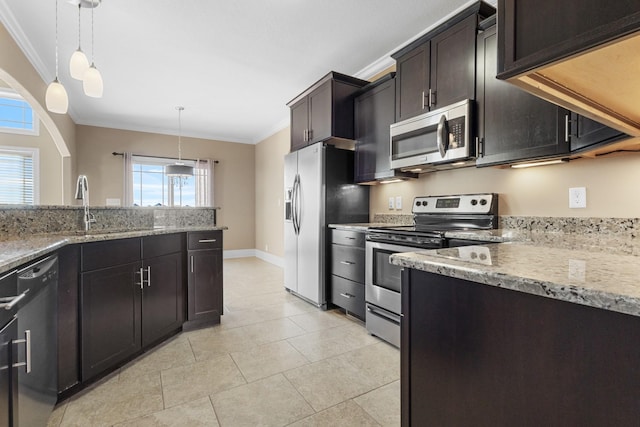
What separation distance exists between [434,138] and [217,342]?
2400 millimetres

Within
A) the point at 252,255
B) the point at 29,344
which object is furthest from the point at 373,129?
the point at 252,255

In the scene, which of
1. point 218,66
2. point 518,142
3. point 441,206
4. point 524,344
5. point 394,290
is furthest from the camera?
point 218,66

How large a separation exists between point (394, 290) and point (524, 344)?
1805 millimetres

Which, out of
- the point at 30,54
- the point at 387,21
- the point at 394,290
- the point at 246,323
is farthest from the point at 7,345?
the point at 30,54

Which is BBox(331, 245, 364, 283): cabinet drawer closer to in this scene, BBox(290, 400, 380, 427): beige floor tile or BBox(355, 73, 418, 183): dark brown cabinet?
BBox(355, 73, 418, 183): dark brown cabinet

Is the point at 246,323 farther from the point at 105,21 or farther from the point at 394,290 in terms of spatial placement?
the point at 105,21

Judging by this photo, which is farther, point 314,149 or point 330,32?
point 314,149

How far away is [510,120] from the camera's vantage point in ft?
6.72

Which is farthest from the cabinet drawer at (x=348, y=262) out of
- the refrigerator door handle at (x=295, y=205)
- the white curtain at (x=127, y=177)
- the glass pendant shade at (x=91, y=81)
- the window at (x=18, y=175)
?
the window at (x=18, y=175)

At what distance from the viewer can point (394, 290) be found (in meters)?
2.51

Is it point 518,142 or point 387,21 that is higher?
point 387,21

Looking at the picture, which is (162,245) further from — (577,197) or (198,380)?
(577,197)

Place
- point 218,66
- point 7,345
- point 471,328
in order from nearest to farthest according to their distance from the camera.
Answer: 1. point 471,328
2. point 7,345
3. point 218,66

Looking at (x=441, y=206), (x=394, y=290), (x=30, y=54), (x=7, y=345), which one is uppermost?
(x=30, y=54)
